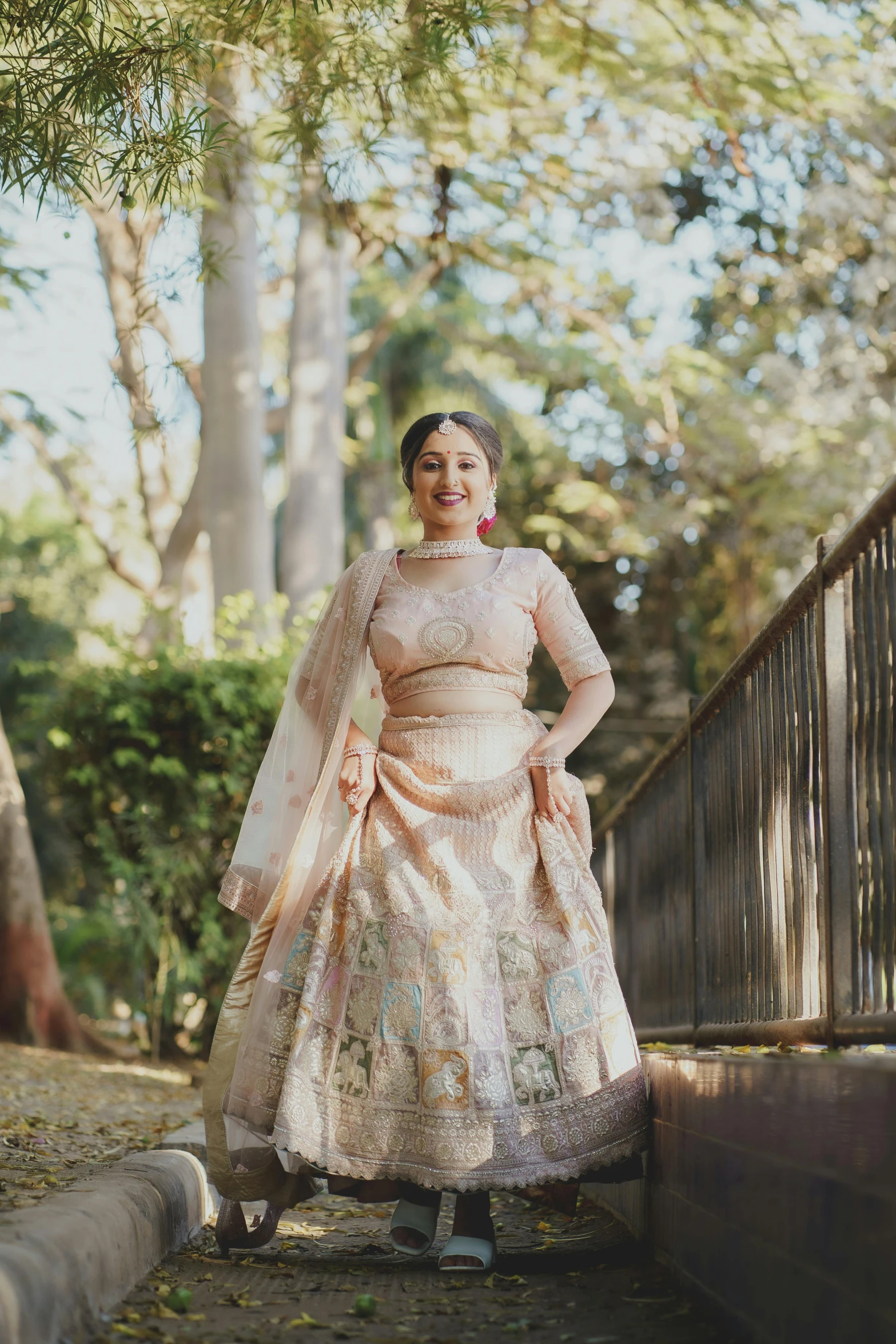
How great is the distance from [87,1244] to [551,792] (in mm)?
1619

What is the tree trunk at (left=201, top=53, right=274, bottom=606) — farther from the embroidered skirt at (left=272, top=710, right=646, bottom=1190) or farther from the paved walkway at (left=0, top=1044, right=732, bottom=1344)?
the embroidered skirt at (left=272, top=710, right=646, bottom=1190)

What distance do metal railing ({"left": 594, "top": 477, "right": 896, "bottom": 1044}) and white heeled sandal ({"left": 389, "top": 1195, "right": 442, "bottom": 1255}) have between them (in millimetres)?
919

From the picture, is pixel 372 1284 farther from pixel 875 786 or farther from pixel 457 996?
pixel 875 786

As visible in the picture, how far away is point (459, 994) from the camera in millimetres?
3572

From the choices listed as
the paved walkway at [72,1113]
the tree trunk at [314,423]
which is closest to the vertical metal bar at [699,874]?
the paved walkway at [72,1113]

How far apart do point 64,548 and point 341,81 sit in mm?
24457

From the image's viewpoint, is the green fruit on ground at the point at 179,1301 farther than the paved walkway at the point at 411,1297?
Yes

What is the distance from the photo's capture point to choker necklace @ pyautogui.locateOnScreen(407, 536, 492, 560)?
4156 mm

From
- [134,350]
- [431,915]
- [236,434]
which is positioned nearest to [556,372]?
[236,434]

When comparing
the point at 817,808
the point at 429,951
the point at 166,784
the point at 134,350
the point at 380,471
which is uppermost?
the point at 380,471

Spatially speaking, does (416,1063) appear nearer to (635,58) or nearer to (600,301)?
(635,58)

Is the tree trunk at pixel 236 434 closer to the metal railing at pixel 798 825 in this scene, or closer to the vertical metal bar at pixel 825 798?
the metal railing at pixel 798 825

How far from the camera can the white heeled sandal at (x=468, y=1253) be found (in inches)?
139

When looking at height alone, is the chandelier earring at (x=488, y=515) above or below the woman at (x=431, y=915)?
above
